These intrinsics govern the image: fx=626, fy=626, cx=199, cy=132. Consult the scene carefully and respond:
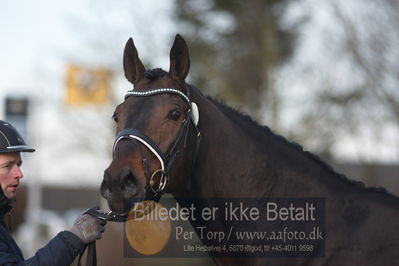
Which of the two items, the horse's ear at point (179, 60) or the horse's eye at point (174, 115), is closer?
the horse's eye at point (174, 115)

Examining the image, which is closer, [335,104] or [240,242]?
[240,242]

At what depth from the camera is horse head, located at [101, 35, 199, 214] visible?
388cm

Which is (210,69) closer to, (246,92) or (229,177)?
(246,92)

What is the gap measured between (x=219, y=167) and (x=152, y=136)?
0.52m

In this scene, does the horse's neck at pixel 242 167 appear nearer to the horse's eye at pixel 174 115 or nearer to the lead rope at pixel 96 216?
the horse's eye at pixel 174 115

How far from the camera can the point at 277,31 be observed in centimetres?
2061

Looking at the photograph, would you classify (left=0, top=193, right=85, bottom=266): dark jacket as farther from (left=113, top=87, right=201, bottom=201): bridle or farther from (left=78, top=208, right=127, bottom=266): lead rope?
(left=113, top=87, right=201, bottom=201): bridle

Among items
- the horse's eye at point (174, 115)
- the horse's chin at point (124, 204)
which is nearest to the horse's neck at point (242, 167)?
the horse's eye at point (174, 115)

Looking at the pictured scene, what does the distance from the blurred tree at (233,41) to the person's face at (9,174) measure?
16.2 metres

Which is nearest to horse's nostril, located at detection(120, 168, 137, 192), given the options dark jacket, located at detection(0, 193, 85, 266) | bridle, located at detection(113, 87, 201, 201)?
bridle, located at detection(113, 87, 201, 201)

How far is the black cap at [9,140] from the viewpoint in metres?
4.29

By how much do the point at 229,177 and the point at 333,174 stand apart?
2.43 feet

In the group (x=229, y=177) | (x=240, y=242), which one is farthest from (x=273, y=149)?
(x=240, y=242)

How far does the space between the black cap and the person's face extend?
0.22ft
